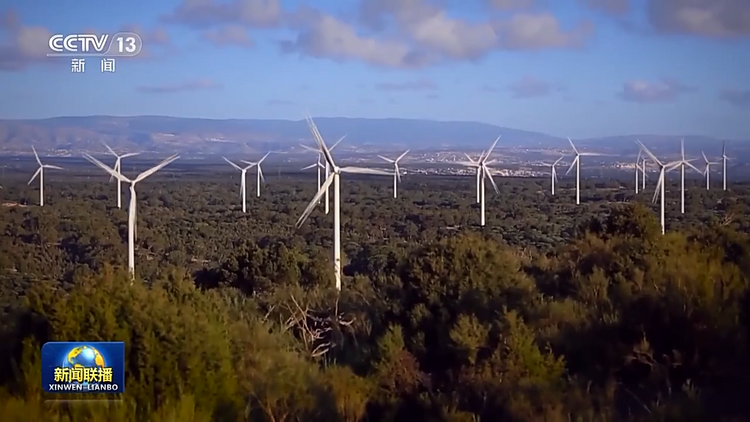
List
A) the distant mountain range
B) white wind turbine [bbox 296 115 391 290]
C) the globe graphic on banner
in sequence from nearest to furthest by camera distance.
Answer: the globe graphic on banner, white wind turbine [bbox 296 115 391 290], the distant mountain range

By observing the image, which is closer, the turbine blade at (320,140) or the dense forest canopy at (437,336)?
the dense forest canopy at (437,336)

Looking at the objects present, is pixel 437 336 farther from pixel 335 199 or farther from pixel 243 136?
pixel 243 136

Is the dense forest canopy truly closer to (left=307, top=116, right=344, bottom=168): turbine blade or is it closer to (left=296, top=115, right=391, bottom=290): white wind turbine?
(left=296, top=115, right=391, bottom=290): white wind turbine

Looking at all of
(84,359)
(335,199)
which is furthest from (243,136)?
(84,359)

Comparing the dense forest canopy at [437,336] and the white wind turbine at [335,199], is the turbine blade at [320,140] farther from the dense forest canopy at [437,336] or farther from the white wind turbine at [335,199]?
the dense forest canopy at [437,336]

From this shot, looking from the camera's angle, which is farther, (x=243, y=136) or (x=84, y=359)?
(x=243, y=136)

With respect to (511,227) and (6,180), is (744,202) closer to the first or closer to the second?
(511,227)

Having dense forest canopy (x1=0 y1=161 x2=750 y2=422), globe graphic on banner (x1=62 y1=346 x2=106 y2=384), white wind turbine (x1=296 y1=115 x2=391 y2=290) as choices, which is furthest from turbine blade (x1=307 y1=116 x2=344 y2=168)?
globe graphic on banner (x1=62 y1=346 x2=106 y2=384)

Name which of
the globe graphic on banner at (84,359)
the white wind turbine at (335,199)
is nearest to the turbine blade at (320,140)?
the white wind turbine at (335,199)
